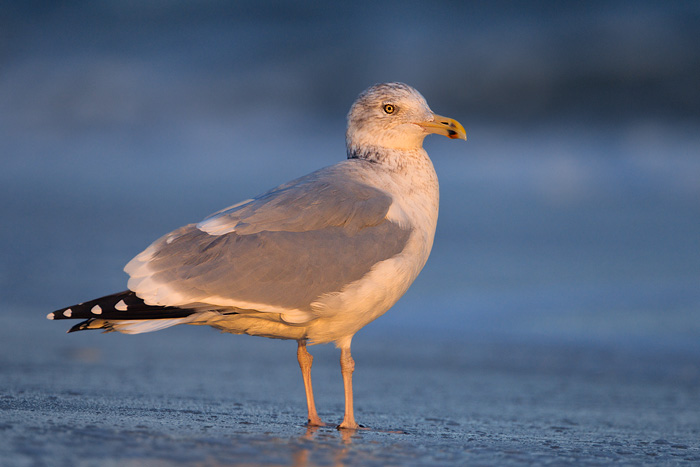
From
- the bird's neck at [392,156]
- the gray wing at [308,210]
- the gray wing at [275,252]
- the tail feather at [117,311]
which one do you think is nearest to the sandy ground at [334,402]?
the tail feather at [117,311]

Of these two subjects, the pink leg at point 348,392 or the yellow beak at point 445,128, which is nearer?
the pink leg at point 348,392

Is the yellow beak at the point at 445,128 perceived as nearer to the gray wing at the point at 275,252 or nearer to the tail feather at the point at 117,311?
the gray wing at the point at 275,252

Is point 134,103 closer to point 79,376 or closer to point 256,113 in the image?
point 256,113

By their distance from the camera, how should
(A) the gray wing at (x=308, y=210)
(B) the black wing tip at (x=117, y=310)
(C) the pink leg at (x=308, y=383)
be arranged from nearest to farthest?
(B) the black wing tip at (x=117, y=310), (A) the gray wing at (x=308, y=210), (C) the pink leg at (x=308, y=383)

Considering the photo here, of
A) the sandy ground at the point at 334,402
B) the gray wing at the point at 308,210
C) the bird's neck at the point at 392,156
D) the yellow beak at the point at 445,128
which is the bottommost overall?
the sandy ground at the point at 334,402

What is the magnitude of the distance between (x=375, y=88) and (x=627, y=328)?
3.59m

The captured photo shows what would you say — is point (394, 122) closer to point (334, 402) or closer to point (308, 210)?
point (308, 210)

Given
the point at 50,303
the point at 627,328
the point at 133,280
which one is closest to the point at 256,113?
the point at 50,303

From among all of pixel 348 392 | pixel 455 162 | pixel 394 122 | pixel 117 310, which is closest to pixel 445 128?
pixel 394 122

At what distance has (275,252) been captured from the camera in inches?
139

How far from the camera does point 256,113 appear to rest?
1667cm

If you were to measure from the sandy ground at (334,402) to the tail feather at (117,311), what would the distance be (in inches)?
15.5

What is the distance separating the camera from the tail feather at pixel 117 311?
321 centimetres

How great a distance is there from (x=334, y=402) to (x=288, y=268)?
1.29m
